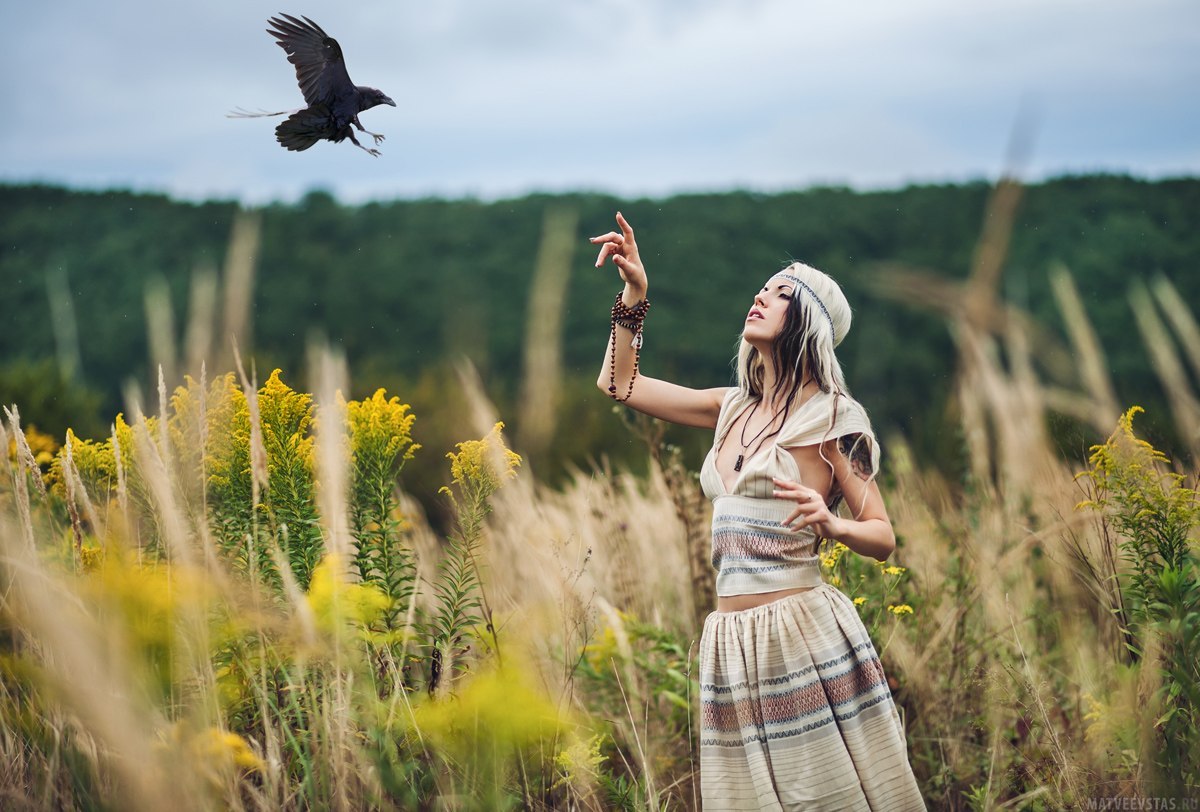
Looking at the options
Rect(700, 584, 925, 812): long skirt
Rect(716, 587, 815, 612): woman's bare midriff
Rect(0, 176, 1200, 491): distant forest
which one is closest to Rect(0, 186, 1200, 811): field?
Rect(700, 584, 925, 812): long skirt

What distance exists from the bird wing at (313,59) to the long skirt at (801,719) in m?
1.59

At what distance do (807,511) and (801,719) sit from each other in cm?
52

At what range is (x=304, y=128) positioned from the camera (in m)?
2.37

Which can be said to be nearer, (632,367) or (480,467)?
(480,467)

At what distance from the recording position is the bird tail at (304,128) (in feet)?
7.68

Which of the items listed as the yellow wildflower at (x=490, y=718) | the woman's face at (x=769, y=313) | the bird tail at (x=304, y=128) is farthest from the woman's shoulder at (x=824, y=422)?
the bird tail at (x=304, y=128)

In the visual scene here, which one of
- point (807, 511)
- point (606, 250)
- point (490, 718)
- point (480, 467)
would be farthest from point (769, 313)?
point (490, 718)

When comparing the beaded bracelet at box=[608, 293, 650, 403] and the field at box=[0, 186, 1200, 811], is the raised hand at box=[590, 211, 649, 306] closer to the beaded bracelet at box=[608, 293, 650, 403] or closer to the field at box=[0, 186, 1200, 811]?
the beaded bracelet at box=[608, 293, 650, 403]

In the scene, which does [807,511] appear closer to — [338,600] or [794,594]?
[794,594]

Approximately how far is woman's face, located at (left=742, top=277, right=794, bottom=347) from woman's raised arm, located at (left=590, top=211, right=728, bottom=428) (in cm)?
26

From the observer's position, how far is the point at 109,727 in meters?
1.61

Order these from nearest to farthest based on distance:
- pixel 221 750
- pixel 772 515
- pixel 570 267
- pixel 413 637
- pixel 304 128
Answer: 1. pixel 221 750
2. pixel 304 128
3. pixel 772 515
4. pixel 413 637
5. pixel 570 267

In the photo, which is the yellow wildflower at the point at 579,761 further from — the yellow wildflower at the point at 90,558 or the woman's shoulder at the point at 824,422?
the yellow wildflower at the point at 90,558

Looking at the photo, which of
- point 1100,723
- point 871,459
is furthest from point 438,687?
point 1100,723
